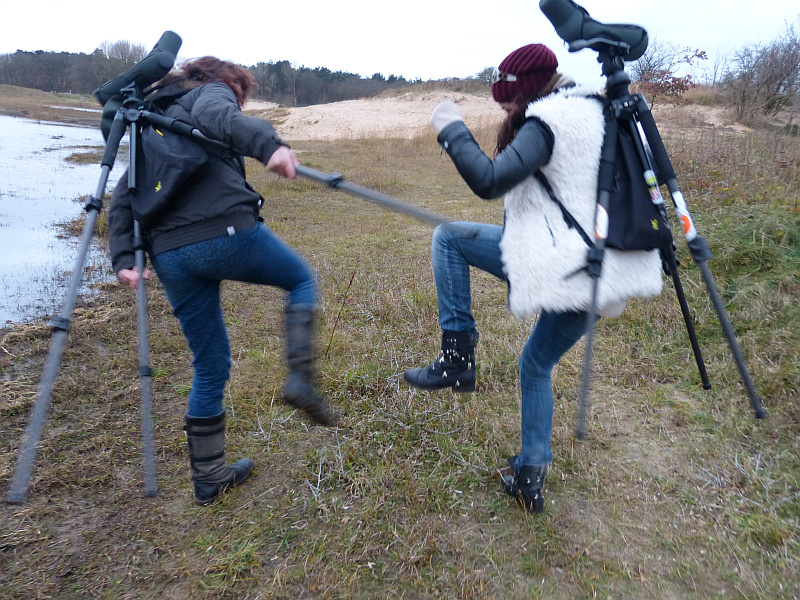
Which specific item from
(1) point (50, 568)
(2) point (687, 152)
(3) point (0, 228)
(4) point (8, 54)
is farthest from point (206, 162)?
(4) point (8, 54)

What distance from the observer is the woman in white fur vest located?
1.91m

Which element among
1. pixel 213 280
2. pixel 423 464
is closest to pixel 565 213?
pixel 213 280

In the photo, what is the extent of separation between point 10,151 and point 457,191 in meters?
14.8

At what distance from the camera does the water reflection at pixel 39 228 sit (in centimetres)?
573

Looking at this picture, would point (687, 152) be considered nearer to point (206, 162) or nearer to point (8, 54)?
point (206, 162)

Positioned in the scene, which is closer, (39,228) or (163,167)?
(163,167)

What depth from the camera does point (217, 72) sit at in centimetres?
247

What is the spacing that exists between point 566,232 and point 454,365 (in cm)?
88

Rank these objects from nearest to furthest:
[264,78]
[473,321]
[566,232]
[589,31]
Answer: [566,232], [589,31], [473,321], [264,78]

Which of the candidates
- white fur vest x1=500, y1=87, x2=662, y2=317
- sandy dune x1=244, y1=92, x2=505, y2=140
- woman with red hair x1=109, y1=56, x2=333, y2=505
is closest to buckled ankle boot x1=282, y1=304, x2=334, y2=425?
woman with red hair x1=109, y1=56, x2=333, y2=505

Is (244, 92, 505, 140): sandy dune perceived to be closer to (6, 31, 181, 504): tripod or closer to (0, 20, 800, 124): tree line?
(0, 20, 800, 124): tree line

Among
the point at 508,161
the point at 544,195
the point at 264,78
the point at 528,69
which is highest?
the point at 264,78

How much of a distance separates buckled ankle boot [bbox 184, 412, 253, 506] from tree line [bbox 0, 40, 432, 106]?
5608 centimetres

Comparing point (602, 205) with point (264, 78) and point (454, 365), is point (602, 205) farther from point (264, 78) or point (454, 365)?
point (264, 78)
